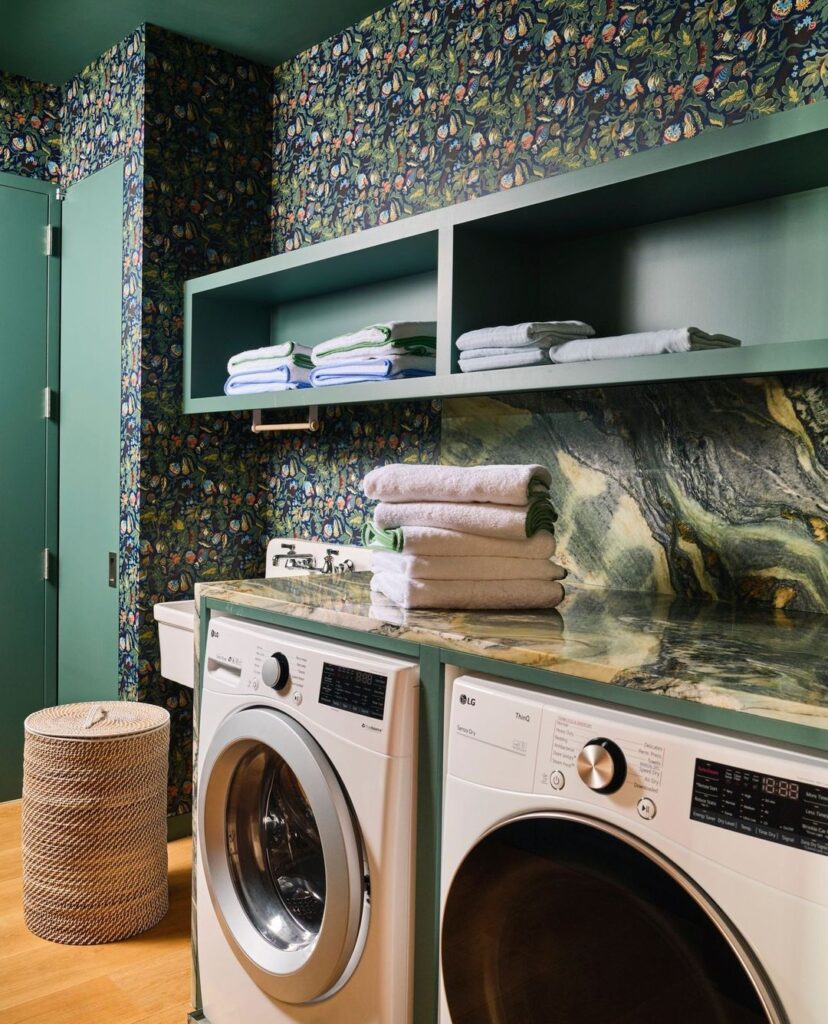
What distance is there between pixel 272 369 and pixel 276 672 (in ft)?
3.92

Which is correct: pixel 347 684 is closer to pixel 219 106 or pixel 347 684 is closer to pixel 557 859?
pixel 557 859

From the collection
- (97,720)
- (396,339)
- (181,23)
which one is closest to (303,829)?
(97,720)

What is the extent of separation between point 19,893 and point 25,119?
8.95 ft

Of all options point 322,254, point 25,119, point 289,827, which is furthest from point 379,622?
point 25,119

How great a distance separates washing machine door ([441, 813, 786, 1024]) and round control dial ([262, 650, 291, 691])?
52 centimetres

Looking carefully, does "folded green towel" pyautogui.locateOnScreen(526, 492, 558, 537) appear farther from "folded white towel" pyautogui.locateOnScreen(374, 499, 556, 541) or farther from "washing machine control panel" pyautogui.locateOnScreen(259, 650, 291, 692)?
"washing machine control panel" pyautogui.locateOnScreen(259, 650, 291, 692)

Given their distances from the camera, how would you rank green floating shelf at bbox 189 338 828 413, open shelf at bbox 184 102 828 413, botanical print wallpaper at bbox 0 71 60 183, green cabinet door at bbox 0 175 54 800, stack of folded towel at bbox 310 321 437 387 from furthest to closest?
botanical print wallpaper at bbox 0 71 60 183
green cabinet door at bbox 0 175 54 800
stack of folded towel at bbox 310 321 437 387
open shelf at bbox 184 102 828 413
green floating shelf at bbox 189 338 828 413

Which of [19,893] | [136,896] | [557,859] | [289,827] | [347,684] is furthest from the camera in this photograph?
[19,893]

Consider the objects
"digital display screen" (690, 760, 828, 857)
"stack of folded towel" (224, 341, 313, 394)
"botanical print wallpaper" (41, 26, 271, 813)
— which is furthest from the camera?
"botanical print wallpaper" (41, 26, 271, 813)

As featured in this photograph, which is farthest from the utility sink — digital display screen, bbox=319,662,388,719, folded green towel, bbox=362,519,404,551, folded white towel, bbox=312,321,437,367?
digital display screen, bbox=319,662,388,719

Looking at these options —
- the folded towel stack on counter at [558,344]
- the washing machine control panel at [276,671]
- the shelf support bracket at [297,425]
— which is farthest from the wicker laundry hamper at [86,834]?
the folded towel stack on counter at [558,344]

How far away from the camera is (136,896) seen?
94.2 inches

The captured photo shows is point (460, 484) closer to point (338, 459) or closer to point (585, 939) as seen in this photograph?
point (585, 939)

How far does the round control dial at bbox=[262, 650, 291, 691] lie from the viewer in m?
1.70
